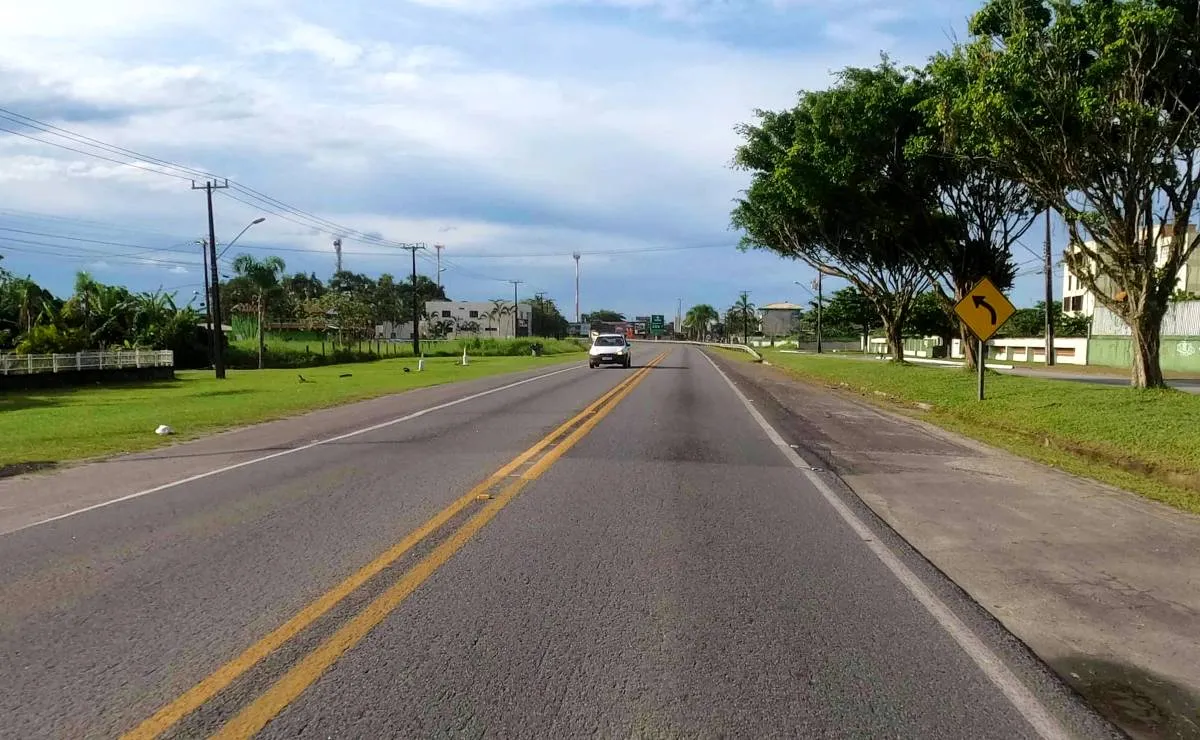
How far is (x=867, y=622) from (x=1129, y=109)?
642 inches

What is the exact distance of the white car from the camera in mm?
44531

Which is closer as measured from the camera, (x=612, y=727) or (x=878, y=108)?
(x=612, y=727)

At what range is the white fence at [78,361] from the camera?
29.6 m

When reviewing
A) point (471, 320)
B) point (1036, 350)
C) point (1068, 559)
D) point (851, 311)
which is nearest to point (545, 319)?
point (471, 320)

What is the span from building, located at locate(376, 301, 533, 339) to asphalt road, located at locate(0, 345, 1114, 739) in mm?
129750

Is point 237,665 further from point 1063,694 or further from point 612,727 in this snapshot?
point 1063,694

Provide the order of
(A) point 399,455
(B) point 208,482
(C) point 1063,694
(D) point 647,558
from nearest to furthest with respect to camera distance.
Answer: (C) point 1063,694 < (D) point 647,558 < (B) point 208,482 < (A) point 399,455

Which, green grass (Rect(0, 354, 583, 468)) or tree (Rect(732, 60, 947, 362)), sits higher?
tree (Rect(732, 60, 947, 362))

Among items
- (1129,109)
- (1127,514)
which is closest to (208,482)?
(1127,514)

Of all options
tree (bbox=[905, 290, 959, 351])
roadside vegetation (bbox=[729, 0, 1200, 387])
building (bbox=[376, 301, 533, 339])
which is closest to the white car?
roadside vegetation (bbox=[729, 0, 1200, 387])

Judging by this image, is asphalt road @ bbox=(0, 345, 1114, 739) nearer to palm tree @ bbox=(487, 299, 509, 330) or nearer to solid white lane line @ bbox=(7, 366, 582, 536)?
solid white lane line @ bbox=(7, 366, 582, 536)

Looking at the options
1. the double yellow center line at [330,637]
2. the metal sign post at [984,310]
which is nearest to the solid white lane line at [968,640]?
the double yellow center line at [330,637]

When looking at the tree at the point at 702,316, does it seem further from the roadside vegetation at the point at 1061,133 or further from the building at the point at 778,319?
the roadside vegetation at the point at 1061,133

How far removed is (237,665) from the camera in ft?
14.3
